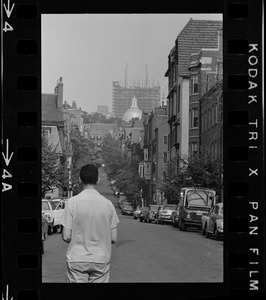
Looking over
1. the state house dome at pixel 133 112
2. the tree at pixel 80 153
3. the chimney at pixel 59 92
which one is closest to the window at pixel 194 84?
the state house dome at pixel 133 112

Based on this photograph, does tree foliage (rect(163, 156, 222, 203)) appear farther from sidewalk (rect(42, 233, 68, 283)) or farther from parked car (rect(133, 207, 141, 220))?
sidewalk (rect(42, 233, 68, 283))

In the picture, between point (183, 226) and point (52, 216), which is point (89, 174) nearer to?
point (52, 216)

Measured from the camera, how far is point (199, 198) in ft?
11.6

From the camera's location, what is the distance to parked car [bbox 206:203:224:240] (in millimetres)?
3271

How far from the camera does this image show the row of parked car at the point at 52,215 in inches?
130

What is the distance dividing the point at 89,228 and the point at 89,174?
0.23 meters

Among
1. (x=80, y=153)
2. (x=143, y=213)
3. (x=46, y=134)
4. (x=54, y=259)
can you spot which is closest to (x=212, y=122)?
(x=143, y=213)

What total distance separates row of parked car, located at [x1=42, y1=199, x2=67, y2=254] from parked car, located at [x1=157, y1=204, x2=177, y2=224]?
42 centimetres

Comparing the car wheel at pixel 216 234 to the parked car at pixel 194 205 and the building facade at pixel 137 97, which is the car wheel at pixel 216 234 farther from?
the building facade at pixel 137 97
